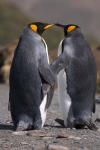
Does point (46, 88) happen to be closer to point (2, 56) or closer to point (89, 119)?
point (89, 119)

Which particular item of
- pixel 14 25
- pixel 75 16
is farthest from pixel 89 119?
pixel 75 16

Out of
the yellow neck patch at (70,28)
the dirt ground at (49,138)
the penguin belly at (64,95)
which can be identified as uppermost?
the yellow neck patch at (70,28)

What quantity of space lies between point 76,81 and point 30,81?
2.14 ft

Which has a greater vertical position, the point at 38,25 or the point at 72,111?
the point at 38,25

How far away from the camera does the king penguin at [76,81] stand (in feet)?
32.7

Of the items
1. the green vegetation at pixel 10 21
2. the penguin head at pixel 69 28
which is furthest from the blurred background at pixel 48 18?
the penguin head at pixel 69 28

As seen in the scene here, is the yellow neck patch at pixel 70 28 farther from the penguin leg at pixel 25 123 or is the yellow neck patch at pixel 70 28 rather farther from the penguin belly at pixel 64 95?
the penguin leg at pixel 25 123

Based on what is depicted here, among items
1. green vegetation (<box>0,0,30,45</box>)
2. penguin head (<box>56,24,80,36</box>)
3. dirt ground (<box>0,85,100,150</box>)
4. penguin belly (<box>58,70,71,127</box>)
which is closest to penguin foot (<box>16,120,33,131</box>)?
dirt ground (<box>0,85,100,150</box>)

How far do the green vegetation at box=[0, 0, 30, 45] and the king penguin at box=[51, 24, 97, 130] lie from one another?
34.2 metres

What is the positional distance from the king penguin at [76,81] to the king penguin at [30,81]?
0.88 ft

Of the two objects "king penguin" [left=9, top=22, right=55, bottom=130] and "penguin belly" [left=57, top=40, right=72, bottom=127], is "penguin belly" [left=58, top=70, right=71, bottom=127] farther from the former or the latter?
"king penguin" [left=9, top=22, right=55, bottom=130]

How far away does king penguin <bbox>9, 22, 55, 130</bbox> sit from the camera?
9.67 metres

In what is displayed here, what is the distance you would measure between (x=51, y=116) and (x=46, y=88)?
2.61 meters

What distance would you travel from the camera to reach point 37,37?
9859mm
